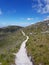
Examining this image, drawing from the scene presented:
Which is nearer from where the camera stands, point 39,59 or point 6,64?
point 6,64

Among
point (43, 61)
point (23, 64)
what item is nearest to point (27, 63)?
point (23, 64)

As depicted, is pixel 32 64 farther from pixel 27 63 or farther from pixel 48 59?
pixel 48 59

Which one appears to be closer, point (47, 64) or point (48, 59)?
point (47, 64)

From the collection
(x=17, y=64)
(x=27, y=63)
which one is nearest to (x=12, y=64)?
(x=17, y=64)

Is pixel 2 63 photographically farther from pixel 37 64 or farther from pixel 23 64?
pixel 37 64

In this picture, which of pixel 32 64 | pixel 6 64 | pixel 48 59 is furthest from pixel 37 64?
pixel 6 64

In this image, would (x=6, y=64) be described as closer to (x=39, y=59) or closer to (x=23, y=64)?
(x=23, y=64)

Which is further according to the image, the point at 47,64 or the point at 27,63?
the point at 27,63
